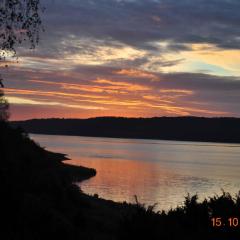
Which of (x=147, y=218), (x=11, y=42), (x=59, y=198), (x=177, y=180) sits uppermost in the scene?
(x=11, y=42)

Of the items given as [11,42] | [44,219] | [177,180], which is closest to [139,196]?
[177,180]

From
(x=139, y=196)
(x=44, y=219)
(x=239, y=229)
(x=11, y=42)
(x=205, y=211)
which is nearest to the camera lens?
(x=11, y=42)

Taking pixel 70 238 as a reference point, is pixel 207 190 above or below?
below

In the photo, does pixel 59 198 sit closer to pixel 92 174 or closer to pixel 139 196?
pixel 139 196

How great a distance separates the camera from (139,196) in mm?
64938

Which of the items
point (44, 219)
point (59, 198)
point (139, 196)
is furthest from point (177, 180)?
point (44, 219)

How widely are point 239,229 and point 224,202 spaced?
6.66 ft

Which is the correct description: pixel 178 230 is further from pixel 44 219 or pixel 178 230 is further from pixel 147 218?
pixel 44 219

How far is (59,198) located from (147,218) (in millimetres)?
12955

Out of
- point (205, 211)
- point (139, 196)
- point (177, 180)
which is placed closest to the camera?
point (205, 211)

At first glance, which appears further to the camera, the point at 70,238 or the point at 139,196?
the point at 139,196

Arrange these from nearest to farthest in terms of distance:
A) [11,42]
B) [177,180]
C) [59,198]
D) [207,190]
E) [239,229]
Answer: [11,42] < [239,229] < [59,198] < [207,190] < [177,180]

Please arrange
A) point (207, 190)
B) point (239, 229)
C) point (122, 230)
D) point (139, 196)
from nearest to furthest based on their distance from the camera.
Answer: point (239, 229), point (122, 230), point (139, 196), point (207, 190)

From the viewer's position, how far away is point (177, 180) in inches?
3489
